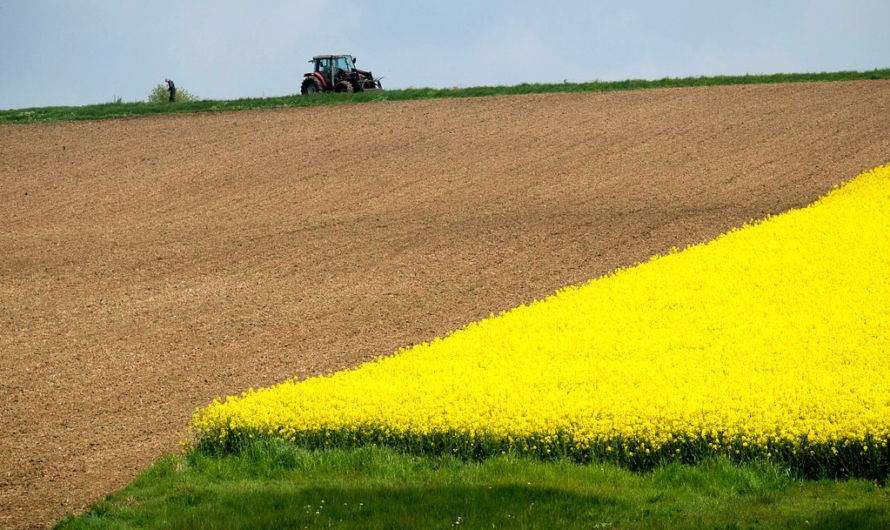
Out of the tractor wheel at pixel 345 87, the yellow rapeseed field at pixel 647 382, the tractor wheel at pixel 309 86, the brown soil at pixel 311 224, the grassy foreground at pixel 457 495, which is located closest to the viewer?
the grassy foreground at pixel 457 495

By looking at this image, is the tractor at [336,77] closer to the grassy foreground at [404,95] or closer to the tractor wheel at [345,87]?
the tractor wheel at [345,87]

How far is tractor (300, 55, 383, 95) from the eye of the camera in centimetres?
4884

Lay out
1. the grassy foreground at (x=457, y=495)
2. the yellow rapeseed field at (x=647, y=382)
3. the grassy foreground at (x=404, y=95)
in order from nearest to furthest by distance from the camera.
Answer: the grassy foreground at (x=457, y=495) → the yellow rapeseed field at (x=647, y=382) → the grassy foreground at (x=404, y=95)

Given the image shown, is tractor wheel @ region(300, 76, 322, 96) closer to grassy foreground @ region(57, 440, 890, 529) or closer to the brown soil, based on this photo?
the brown soil

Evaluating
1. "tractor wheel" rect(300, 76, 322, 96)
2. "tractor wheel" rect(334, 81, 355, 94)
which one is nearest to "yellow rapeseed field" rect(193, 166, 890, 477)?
"tractor wheel" rect(334, 81, 355, 94)

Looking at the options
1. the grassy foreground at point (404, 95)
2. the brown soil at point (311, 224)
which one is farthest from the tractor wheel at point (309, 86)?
the brown soil at point (311, 224)

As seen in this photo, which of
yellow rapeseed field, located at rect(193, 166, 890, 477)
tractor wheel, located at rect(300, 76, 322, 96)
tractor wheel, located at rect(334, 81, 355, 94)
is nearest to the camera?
yellow rapeseed field, located at rect(193, 166, 890, 477)

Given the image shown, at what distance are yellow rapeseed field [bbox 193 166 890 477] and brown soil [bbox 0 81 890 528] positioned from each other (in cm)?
140

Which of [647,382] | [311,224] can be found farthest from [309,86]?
[647,382]

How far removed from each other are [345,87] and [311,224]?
24.4 m

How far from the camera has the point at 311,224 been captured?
81.2ft

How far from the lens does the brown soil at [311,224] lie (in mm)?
14852

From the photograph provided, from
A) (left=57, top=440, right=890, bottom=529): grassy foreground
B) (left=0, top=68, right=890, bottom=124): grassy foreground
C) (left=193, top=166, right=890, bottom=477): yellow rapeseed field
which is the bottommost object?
(left=57, top=440, right=890, bottom=529): grassy foreground

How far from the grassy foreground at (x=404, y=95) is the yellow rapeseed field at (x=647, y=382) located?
25.2 metres
